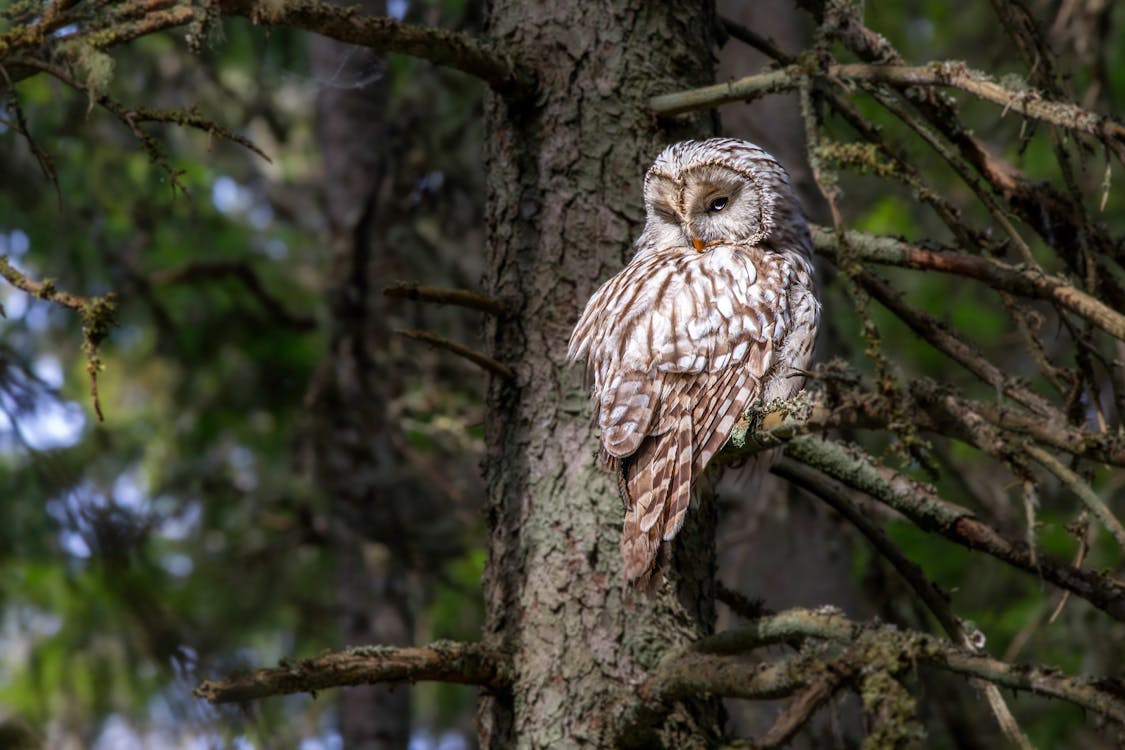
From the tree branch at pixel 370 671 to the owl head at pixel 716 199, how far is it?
57.1 inches

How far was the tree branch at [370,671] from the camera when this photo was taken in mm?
3322

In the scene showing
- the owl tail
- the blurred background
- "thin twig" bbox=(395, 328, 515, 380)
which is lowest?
the owl tail

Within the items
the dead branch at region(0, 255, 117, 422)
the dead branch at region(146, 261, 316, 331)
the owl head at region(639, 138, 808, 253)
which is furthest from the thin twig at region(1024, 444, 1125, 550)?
the dead branch at region(146, 261, 316, 331)

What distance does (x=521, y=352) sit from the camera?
4.21 metres

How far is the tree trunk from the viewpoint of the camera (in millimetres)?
3838

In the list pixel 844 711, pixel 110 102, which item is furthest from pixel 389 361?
pixel 110 102

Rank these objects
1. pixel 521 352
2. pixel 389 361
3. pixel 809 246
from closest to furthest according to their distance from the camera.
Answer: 1. pixel 521 352
2. pixel 809 246
3. pixel 389 361

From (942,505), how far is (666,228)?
4.54 ft

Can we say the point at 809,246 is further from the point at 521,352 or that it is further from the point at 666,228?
the point at 521,352

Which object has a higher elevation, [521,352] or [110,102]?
[110,102]

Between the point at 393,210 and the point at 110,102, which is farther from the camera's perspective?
the point at 393,210

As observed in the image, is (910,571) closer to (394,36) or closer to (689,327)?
(689,327)

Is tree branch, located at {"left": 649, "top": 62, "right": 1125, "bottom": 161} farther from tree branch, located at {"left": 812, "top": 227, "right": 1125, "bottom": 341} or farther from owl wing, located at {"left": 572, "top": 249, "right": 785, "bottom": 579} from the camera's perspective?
owl wing, located at {"left": 572, "top": 249, "right": 785, "bottom": 579}

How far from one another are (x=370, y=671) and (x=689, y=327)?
143cm
